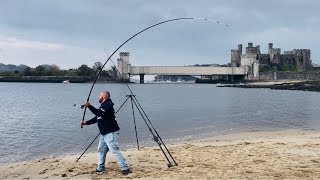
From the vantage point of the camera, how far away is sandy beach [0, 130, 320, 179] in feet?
31.2

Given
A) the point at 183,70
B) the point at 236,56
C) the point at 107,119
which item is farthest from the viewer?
the point at 236,56

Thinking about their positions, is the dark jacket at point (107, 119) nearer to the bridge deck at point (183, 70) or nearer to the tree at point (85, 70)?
the bridge deck at point (183, 70)

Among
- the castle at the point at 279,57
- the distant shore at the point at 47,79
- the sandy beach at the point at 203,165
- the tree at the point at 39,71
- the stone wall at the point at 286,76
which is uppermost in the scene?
the castle at the point at 279,57

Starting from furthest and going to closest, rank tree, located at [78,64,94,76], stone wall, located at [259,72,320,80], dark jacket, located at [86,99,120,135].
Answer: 1. tree, located at [78,64,94,76]
2. stone wall, located at [259,72,320,80]
3. dark jacket, located at [86,99,120,135]

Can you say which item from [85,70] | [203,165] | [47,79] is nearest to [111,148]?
[203,165]

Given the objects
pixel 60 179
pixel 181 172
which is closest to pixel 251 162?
pixel 181 172

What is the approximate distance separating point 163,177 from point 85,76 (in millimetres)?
164063

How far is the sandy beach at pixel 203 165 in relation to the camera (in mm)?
9508

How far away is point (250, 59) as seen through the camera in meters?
166

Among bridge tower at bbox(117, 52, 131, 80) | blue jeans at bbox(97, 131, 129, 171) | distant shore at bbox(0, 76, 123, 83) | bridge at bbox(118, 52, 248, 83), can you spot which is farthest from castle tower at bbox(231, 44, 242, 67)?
blue jeans at bbox(97, 131, 129, 171)

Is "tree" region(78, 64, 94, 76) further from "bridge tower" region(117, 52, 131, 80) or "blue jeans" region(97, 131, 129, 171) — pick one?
"blue jeans" region(97, 131, 129, 171)

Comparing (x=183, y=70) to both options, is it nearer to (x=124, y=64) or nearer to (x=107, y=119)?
(x=124, y=64)

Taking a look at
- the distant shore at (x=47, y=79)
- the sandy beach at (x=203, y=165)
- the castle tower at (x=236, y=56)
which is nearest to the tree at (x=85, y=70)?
the distant shore at (x=47, y=79)

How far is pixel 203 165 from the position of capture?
10500 mm
